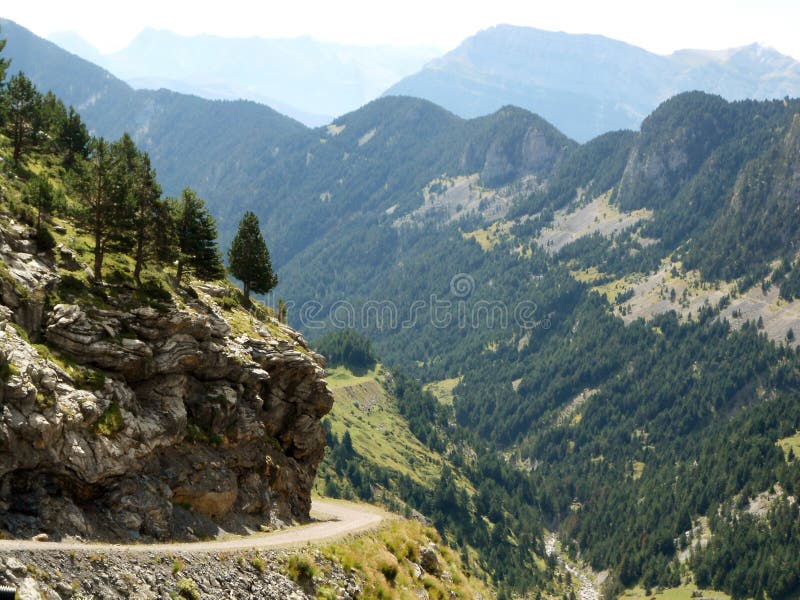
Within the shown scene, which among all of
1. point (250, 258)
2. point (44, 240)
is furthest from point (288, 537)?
point (250, 258)

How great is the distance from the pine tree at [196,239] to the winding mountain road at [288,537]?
2462 cm

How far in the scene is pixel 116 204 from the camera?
210ft

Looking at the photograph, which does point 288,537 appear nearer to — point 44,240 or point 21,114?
point 44,240

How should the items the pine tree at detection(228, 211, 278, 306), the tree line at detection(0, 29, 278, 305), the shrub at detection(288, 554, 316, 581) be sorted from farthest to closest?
the pine tree at detection(228, 211, 278, 306), the tree line at detection(0, 29, 278, 305), the shrub at detection(288, 554, 316, 581)

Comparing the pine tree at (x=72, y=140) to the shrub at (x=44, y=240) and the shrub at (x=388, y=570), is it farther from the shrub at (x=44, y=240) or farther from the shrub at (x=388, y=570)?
the shrub at (x=388, y=570)

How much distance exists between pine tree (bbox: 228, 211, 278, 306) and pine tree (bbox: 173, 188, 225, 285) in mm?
9616

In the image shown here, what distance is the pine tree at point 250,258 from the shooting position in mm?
87062

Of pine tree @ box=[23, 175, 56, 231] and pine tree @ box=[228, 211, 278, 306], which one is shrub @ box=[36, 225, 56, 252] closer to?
pine tree @ box=[23, 175, 56, 231]

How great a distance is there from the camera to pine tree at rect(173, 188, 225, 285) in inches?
2955

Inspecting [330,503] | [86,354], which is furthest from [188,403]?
[330,503]

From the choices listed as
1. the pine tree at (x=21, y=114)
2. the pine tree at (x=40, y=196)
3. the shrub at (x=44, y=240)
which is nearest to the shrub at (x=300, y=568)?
the shrub at (x=44, y=240)

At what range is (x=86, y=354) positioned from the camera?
54.3 metres

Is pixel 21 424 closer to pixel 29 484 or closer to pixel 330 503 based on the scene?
pixel 29 484

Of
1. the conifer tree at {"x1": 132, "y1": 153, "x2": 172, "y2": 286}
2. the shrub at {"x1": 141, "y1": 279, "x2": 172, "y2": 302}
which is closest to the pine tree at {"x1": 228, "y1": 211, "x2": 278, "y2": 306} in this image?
the conifer tree at {"x1": 132, "y1": 153, "x2": 172, "y2": 286}
